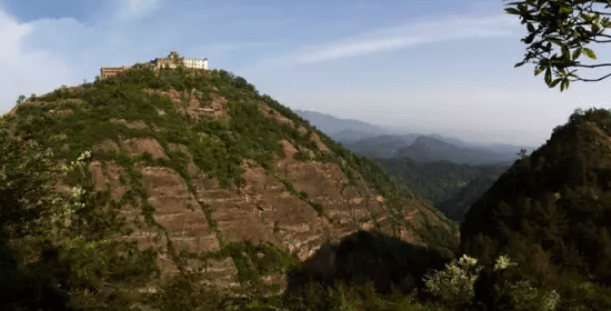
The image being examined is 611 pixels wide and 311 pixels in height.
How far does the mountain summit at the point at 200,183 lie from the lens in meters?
28.2

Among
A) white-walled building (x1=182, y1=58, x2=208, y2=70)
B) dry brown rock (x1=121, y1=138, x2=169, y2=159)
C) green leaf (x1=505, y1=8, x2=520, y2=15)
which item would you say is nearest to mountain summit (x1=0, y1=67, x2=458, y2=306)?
dry brown rock (x1=121, y1=138, x2=169, y2=159)

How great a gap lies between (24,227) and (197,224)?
22.9 meters

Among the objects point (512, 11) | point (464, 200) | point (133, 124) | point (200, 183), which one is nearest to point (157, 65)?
point (133, 124)

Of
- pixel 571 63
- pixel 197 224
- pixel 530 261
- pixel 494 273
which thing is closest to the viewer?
pixel 571 63

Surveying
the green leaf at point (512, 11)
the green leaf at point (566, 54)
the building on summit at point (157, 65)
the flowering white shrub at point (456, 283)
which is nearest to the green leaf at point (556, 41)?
the green leaf at point (566, 54)

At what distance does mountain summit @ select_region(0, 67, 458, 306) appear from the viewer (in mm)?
28219

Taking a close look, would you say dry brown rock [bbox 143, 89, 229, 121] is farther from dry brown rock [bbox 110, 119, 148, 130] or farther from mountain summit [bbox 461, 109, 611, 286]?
mountain summit [bbox 461, 109, 611, 286]

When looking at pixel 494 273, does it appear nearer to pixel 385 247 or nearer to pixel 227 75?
pixel 385 247

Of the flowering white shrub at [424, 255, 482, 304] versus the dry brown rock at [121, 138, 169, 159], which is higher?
the dry brown rock at [121, 138, 169, 159]

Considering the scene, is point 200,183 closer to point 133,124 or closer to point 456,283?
point 133,124

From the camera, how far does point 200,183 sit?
34125 mm

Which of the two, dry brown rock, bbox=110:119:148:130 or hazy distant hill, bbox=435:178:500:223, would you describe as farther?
hazy distant hill, bbox=435:178:500:223

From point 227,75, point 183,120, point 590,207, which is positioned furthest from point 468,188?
point 590,207

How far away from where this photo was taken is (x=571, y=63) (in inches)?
213
